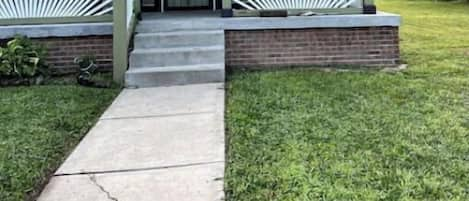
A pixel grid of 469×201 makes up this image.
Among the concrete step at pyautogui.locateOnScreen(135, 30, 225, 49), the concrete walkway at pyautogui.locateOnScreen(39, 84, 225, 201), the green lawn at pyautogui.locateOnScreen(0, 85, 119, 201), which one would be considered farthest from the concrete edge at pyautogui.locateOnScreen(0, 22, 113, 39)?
the concrete walkway at pyautogui.locateOnScreen(39, 84, 225, 201)

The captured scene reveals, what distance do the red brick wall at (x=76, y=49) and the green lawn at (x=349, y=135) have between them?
158cm

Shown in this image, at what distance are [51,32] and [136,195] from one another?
4.34m

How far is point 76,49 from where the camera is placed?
23.0 ft

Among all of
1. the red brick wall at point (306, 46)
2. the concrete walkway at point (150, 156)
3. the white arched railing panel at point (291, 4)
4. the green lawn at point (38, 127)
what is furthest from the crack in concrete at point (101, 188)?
the white arched railing panel at point (291, 4)

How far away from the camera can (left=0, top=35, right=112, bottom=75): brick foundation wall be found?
6980 mm

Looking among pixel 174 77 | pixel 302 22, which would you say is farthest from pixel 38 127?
pixel 302 22

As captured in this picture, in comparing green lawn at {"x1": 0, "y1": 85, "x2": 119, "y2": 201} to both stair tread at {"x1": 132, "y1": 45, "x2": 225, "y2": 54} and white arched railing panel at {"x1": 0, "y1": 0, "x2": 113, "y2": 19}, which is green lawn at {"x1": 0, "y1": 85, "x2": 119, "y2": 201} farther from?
white arched railing panel at {"x1": 0, "y1": 0, "x2": 113, "y2": 19}

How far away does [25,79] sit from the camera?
21.3ft

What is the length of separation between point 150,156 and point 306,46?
3790mm

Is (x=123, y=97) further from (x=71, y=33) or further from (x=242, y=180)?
(x=242, y=180)

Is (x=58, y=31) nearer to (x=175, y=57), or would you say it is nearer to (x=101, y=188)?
(x=175, y=57)

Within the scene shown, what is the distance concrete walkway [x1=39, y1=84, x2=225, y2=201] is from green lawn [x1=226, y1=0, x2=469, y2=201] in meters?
0.15

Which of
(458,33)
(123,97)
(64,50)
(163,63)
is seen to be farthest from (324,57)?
(458,33)

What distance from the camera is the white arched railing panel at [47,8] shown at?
705 centimetres
